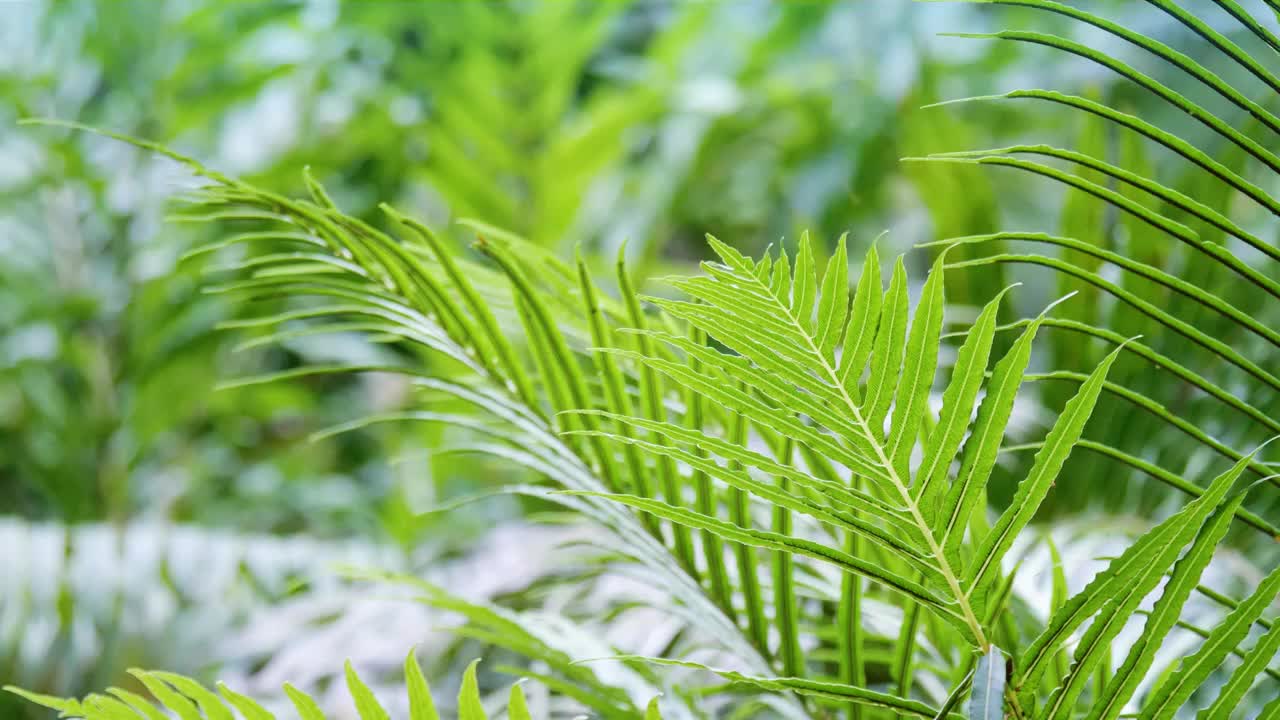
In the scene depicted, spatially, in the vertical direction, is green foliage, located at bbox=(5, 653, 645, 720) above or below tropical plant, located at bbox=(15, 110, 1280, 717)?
below

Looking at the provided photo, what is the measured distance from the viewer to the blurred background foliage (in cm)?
118

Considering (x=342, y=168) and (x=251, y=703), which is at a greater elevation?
(x=342, y=168)

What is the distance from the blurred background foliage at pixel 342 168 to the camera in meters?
1.18

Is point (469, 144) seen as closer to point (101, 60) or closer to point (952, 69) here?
point (101, 60)

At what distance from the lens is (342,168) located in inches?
54.6

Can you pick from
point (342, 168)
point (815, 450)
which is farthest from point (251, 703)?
point (342, 168)

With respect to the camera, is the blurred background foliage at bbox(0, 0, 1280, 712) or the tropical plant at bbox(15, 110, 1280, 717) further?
the blurred background foliage at bbox(0, 0, 1280, 712)

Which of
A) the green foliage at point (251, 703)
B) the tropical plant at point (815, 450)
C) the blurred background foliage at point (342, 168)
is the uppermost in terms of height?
the blurred background foliage at point (342, 168)

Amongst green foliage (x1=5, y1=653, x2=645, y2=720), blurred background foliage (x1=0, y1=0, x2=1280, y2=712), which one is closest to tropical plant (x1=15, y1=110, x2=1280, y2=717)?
green foliage (x1=5, y1=653, x2=645, y2=720)

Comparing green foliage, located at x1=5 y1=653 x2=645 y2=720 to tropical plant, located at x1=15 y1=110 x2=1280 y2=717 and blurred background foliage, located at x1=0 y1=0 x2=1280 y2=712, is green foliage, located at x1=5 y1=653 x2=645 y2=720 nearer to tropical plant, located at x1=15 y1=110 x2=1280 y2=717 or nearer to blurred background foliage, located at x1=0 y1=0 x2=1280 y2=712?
tropical plant, located at x1=15 y1=110 x2=1280 y2=717

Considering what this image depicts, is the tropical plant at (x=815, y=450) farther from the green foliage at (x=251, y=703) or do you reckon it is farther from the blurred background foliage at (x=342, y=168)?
the blurred background foliage at (x=342, y=168)

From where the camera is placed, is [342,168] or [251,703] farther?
[342,168]

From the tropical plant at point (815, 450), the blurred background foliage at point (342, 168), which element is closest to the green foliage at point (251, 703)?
the tropical plant at point (815, 450)

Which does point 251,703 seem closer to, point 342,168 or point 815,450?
point 815,450
